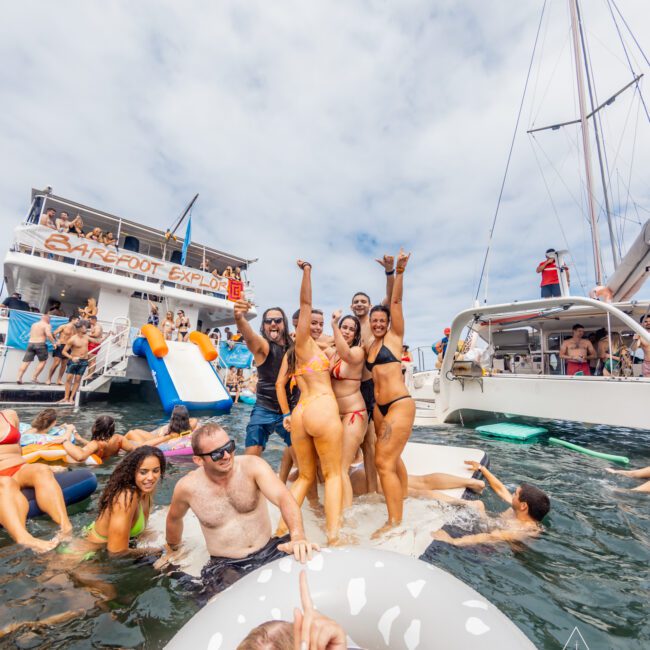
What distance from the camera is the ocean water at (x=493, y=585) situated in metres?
2.16

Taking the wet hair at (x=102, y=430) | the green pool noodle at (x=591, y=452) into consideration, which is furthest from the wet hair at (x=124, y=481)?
the green pool noodle at (x=591, y=452)

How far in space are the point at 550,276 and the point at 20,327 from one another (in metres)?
15.8

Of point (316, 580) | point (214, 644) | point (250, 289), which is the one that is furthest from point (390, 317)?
point (250, 289)

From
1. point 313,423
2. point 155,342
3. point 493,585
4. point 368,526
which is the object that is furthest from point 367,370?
point 155,342

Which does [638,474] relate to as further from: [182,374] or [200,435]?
[182,374]

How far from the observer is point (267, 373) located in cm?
432

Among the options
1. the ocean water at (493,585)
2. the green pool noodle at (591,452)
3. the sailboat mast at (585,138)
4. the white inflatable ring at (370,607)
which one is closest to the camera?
the white inflatable ring at (370,607)

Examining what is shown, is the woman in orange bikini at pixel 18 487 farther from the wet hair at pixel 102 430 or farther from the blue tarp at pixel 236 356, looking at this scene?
the blue tarp at pixel 236 356

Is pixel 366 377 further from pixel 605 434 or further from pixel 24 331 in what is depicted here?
pixel 24 331

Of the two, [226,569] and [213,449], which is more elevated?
[213,449]

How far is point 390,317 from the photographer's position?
11.5ft

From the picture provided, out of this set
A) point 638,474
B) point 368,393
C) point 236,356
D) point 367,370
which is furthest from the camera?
point 236,356

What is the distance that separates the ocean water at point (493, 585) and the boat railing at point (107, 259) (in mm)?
9522

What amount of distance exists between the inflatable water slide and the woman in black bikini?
7.37 meters
